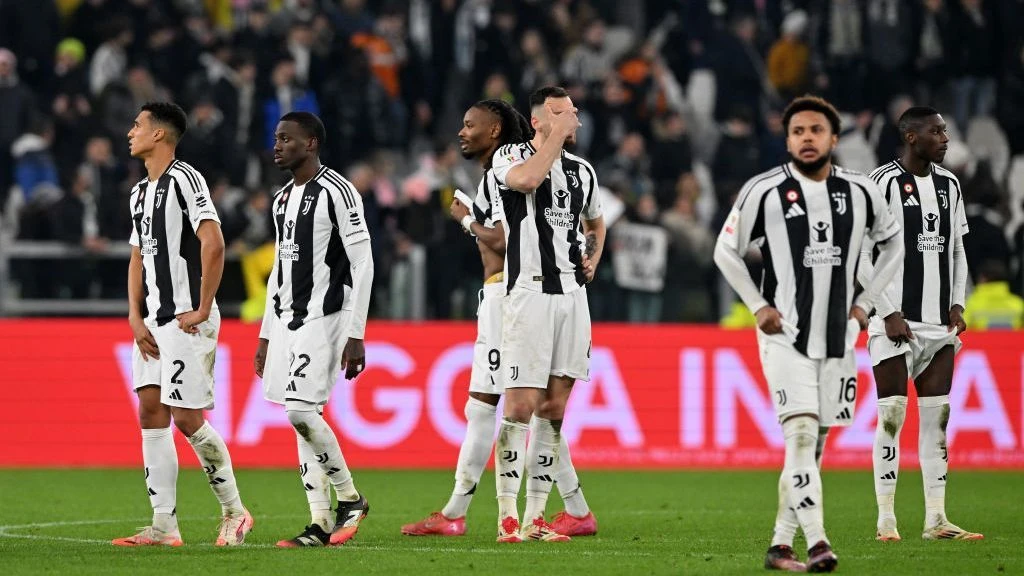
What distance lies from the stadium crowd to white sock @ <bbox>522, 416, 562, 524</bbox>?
7000mm

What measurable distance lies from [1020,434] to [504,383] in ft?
28.5

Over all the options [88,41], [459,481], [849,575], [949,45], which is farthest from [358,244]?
[949,45]

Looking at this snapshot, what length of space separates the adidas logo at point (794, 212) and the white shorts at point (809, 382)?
0.60 m

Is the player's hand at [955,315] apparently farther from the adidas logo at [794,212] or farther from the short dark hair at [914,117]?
the adidas logo at [794,212]

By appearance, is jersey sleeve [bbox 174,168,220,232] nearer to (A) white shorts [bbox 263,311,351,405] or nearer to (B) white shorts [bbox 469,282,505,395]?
(A) white shorts [bbox 263,311,351,405]

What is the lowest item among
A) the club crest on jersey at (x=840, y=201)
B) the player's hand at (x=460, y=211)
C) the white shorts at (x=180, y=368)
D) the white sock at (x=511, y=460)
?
the white sock at (x=511, y=460)

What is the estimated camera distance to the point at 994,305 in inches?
682

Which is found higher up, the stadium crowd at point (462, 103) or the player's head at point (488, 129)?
the stadium crowd at point (462, 103)

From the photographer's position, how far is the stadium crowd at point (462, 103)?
18312 millimetres

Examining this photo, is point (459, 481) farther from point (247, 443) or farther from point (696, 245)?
point (696, 245)

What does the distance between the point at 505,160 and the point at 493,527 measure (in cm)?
276

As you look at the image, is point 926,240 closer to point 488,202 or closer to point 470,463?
point 488,202

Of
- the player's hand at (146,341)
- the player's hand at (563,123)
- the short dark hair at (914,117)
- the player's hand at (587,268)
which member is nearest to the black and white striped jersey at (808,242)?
the player's hand at (563,123)

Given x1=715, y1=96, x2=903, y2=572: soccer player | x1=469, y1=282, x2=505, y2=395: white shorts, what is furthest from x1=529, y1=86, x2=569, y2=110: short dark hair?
x1=715, y1=96, x2=903, y2=572: soccer player
